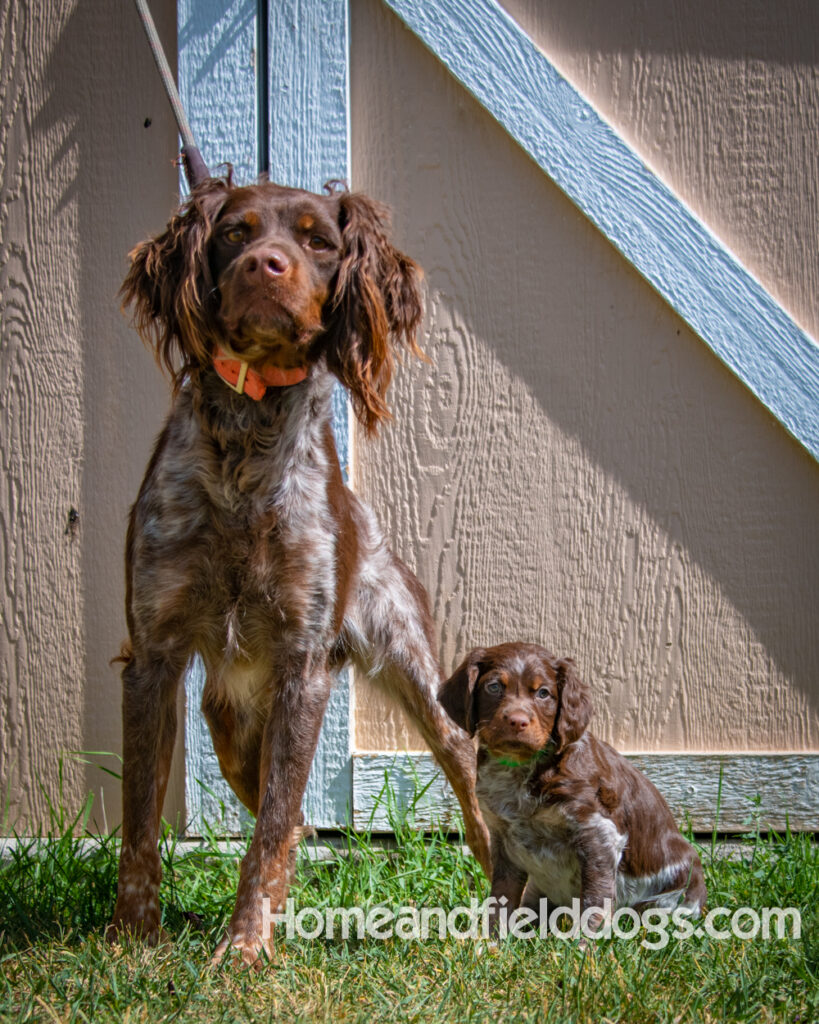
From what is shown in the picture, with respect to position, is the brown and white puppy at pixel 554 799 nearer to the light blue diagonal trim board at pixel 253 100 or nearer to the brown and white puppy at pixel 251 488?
the brown and white puppy at pixel 251 488

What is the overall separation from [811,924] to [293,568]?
1549 millimetres

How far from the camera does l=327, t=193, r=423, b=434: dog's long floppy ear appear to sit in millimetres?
2711

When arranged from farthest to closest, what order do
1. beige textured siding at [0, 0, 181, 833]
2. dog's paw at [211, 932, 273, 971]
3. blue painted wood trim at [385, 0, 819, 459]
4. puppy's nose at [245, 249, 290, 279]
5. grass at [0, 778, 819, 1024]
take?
beige textured siding at [0, 0, 181, 833]
blue painted wood trim at [385, 0, 819, 459]
puppy's nose at [245, 249, 290, 279]
dog's paw at [211, 932, 273, 971]
grass at [0, 778, 819, 1024]

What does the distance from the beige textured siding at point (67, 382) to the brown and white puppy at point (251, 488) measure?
0.83 metres

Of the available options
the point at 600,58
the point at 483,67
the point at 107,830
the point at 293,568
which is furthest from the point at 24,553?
the point at 600,58

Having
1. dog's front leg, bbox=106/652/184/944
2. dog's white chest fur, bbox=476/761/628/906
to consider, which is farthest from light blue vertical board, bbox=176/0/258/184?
dog's white chest fur, bbox=476/761/628/906

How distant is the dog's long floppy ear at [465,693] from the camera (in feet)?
8.96

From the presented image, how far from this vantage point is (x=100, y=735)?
11.7 feet

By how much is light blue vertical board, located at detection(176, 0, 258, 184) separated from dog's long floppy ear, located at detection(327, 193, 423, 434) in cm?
79

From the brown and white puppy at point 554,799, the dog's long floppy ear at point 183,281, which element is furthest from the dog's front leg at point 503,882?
the dog's long floppy ear at point 183,281

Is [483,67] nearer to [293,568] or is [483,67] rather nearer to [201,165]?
[201,165]

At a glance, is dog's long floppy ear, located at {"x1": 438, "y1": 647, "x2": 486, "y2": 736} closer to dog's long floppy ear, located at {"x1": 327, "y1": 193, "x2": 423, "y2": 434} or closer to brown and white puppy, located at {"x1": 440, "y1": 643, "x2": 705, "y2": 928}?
brown and white puppy, located at {"x1": 440, "y1": 643, "x2": 705, "y2": 928}

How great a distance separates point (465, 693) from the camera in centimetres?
273

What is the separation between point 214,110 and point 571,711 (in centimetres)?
225
